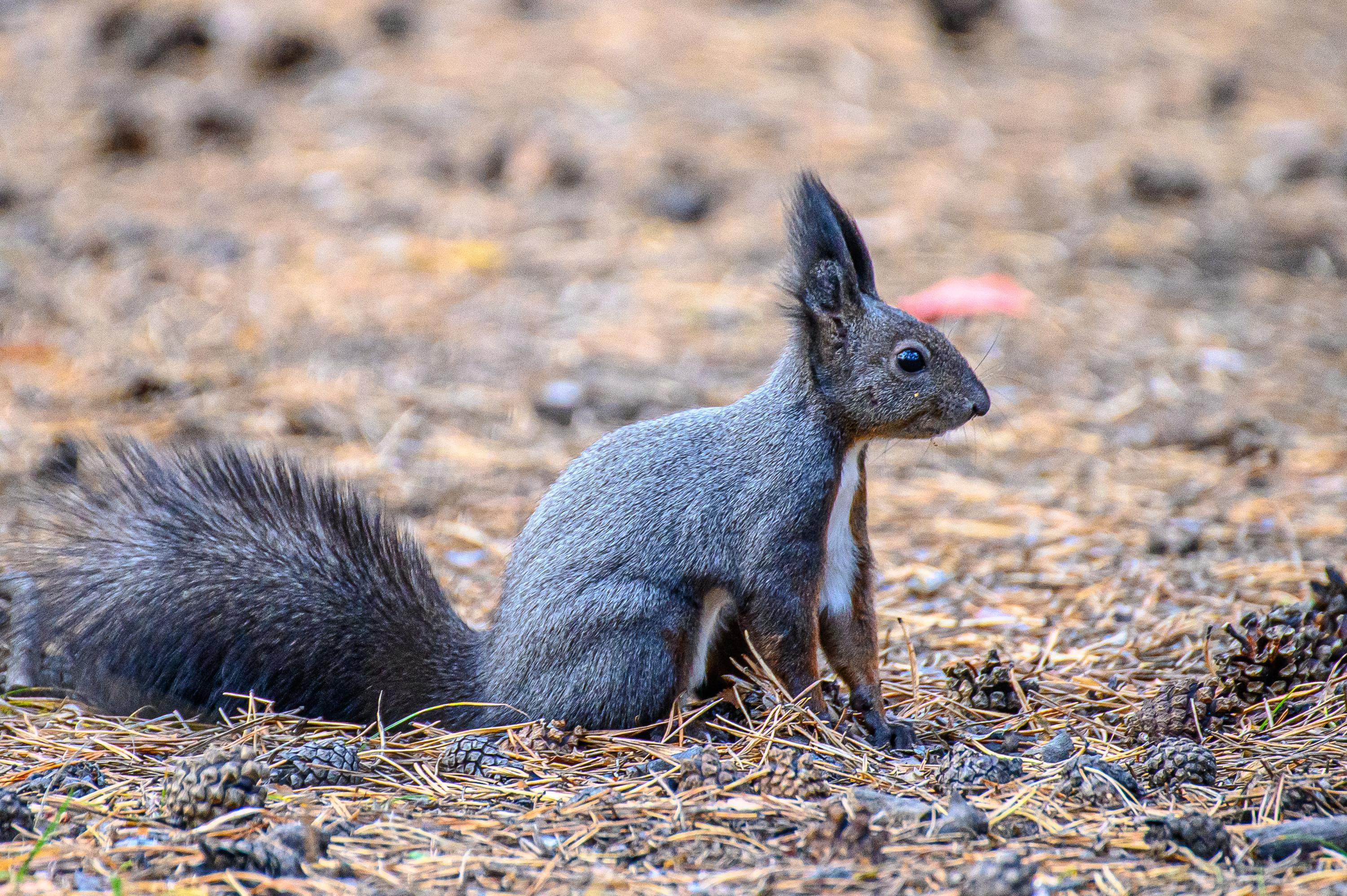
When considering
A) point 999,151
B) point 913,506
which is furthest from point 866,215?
point 913,506

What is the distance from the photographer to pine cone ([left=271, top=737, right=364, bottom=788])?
7.98ft

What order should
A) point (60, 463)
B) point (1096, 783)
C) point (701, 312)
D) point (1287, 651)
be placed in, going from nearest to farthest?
point (1096, 783), point (60, 463), point (1287, 651), point (701, 312)

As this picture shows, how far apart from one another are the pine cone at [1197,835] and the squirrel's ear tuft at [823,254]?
1175mm

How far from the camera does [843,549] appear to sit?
2.85 meters

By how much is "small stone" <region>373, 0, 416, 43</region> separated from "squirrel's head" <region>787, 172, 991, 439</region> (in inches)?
235

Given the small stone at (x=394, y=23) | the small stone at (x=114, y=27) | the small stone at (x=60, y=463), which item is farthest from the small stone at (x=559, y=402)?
the small stone at (x=114, y=27)

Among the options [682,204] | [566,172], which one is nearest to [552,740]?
[682,204]

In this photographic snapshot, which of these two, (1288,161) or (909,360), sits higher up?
(1288,161)

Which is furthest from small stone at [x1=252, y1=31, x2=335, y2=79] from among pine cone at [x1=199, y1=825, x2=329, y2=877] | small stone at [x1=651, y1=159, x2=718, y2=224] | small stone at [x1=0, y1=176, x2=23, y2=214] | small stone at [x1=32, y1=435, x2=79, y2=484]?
pine cone at [x1=199, y1=825, x2=329, y2=877]

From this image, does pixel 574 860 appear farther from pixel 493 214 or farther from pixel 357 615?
pixel 493 214

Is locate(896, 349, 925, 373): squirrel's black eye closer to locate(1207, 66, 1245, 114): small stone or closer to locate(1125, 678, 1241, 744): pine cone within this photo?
locate(1125, 678, 1241, 744): pine cone

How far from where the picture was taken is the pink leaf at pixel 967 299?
16.4ft

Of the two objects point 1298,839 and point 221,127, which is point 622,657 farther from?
point 221,127

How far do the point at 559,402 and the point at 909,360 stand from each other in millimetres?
2199
